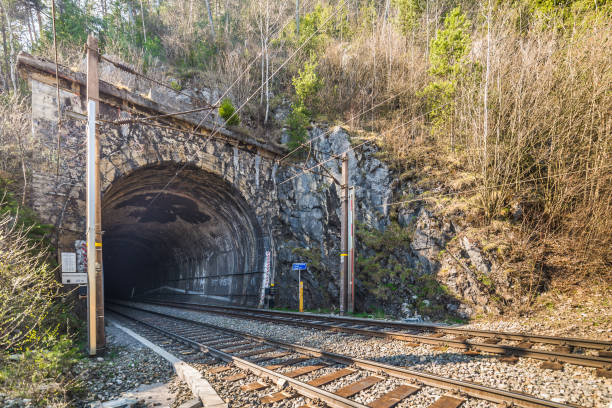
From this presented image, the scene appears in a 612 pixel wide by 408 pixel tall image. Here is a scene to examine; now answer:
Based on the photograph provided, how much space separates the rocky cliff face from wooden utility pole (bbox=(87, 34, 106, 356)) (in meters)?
7.45

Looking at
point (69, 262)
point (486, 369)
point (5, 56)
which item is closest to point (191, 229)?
point (69, 262)

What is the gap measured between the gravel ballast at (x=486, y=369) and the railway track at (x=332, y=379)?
200 millimetres

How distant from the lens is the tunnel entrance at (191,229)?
15414 mm

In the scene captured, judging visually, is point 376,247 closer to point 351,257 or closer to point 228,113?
point 351,257

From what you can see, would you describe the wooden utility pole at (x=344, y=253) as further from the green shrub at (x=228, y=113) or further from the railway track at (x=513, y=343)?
the green shrub at (x=228, y=113)

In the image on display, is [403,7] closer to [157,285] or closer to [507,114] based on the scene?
[507,114]

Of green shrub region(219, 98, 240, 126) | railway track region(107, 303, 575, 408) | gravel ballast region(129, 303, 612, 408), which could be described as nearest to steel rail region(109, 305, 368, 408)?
railway track region(107, 303, 575, 408)

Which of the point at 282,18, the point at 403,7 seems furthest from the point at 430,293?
the point at 282,18

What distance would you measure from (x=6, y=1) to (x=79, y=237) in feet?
75.3

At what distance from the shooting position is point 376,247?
545 inches

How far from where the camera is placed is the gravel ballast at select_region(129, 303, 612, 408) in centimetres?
414

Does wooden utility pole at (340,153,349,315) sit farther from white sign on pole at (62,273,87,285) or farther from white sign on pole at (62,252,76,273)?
white sign on pole at (62,252,76,273)

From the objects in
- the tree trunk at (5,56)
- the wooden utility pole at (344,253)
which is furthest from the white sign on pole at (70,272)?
the tree trunk at (5,56)

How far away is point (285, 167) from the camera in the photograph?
17.8 metres
